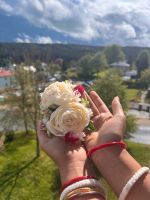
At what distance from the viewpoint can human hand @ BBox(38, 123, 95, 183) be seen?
82.7 inches

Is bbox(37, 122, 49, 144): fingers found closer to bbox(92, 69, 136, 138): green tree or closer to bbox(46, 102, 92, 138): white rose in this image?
bbox(46, 102, 92, 138): white rose

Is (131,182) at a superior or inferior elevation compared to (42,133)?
inferior

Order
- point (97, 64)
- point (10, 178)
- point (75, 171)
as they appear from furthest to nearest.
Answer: point (97, 64)
point (10, 178)
point (75, 171)

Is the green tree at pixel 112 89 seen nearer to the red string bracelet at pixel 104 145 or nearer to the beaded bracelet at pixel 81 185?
the red string bracelet at pixel 104 145

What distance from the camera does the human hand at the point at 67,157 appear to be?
6.89ft

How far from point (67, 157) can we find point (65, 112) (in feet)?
1.13

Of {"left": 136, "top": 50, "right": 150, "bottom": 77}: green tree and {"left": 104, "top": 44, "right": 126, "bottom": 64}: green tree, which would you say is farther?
{"left": 104, "top": 44, "right": 126, "bottom": 64}: green tree

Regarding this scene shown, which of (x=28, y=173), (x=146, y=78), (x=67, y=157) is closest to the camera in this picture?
(x=67, y=157)

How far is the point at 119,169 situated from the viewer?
6.60ft


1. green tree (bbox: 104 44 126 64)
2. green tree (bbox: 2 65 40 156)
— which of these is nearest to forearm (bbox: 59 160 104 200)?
green tree (bbox: 2 65 40 156)

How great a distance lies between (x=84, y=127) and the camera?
2.46 m

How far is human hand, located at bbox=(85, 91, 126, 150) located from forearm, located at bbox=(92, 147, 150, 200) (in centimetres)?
9

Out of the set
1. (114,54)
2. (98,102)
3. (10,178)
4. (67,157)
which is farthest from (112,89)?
(114,54)

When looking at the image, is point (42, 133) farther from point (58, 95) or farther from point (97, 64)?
point (97, 64)
